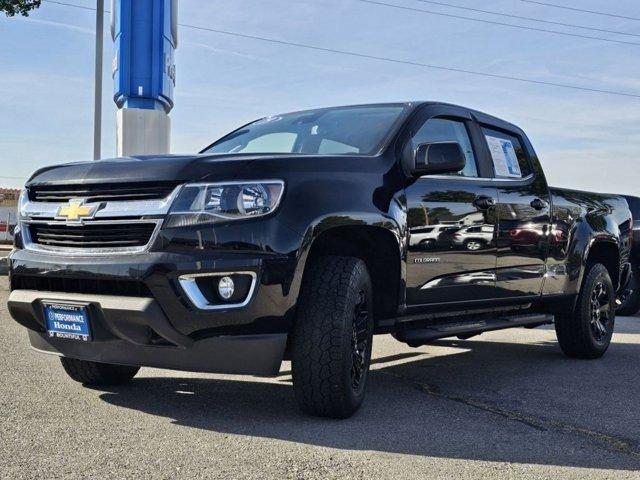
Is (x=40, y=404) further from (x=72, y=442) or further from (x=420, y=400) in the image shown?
(x=420, y=400)

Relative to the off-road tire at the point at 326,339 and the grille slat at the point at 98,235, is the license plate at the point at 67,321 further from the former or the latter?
the off-road tire at the point at 326,339

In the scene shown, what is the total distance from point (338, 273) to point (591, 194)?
12.4ft

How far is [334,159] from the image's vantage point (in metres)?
4.37

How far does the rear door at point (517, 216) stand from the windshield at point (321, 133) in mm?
1071

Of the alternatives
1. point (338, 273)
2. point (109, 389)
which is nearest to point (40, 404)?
point (109, 389)

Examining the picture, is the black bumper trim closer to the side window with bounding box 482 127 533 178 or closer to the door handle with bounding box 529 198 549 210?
the side window with bounding box 482 127 533 178

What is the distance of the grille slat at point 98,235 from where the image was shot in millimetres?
3961

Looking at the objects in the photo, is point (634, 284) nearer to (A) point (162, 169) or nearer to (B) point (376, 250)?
(B) point (376, 250)

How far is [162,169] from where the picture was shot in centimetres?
401

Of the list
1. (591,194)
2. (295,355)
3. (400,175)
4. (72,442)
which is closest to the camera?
(72,442)

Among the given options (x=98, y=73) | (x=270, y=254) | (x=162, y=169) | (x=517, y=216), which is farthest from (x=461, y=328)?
(x=98, y=73)

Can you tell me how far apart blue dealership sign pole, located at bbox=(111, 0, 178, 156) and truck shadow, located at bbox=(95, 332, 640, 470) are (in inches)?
532

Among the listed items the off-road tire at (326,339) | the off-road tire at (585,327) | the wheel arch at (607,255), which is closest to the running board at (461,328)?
the off-road tire at (585,327)

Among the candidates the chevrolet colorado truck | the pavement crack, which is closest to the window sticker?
the pavement crack
